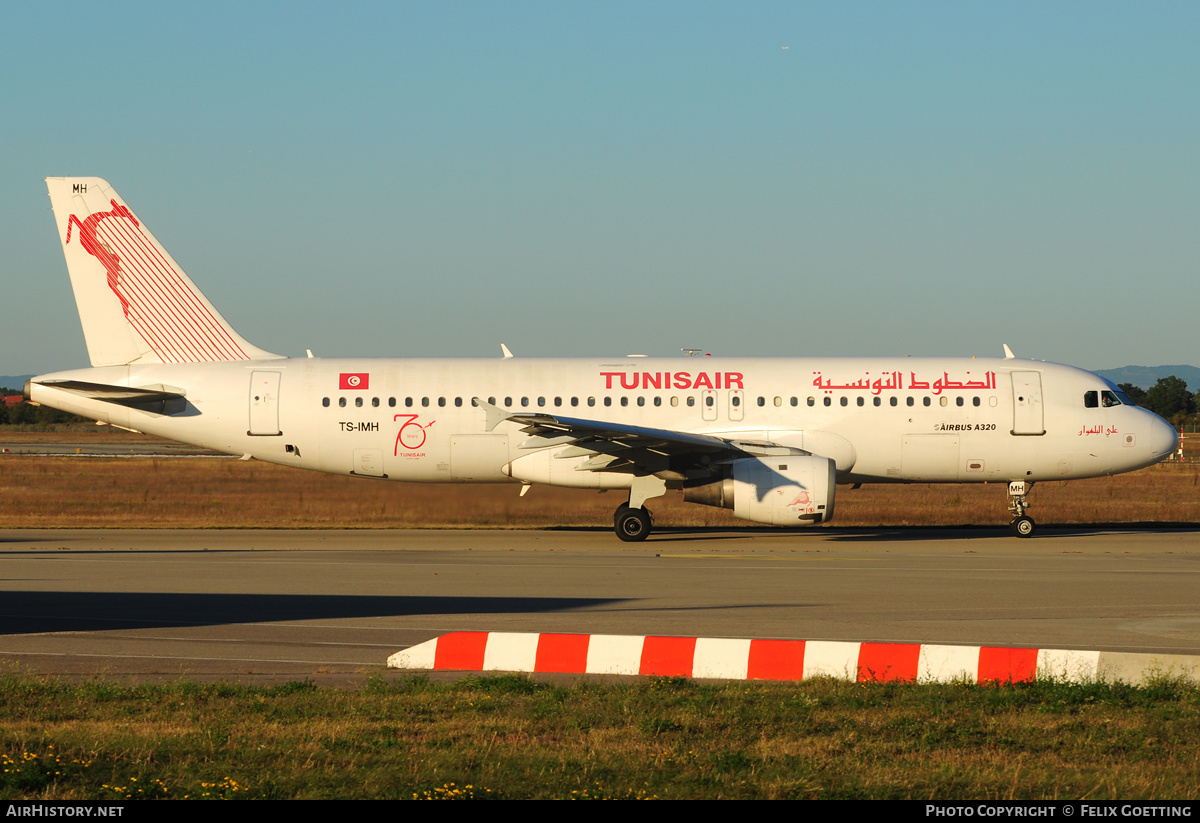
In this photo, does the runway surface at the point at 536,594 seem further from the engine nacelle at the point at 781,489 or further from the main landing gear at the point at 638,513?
the engine nacelle at the point at 781,489

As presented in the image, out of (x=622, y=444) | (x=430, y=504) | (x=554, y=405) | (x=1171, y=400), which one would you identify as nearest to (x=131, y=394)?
(x=430, y=504)

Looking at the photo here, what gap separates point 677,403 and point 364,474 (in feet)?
25.2

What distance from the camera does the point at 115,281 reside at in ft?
90.0

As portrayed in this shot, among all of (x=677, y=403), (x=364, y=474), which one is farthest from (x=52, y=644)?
(x=677, y=403)

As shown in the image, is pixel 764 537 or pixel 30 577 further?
pixel 764 537

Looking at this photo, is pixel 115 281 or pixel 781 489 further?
pixel 115 281

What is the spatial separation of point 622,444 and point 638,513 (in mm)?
1850

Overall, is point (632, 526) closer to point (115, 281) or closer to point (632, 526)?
point (632, 526)

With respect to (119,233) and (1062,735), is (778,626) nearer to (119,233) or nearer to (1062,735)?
(1062,735)

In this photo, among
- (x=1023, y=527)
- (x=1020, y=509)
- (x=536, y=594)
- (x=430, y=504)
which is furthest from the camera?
(x=430, y=504)

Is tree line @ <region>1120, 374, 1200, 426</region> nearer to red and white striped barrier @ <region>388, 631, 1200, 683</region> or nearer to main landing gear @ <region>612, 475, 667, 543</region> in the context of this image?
main landing gear @ <region>612, 475, 667, 543</region>

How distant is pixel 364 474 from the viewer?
26906 millimetres

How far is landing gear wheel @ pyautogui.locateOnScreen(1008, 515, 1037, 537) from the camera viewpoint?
2562 cm

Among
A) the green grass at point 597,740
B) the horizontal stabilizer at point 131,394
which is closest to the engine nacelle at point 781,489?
the horizontal stabilizer at point 131,394
